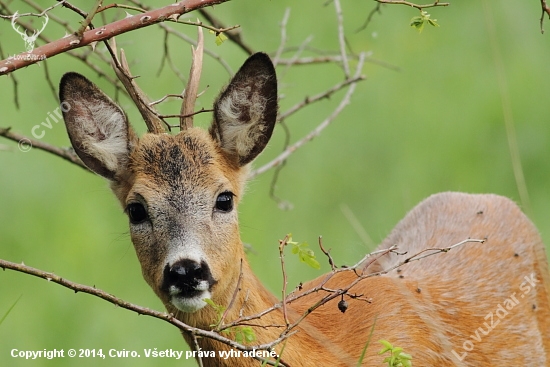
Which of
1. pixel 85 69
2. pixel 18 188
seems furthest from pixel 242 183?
pixel 85 69

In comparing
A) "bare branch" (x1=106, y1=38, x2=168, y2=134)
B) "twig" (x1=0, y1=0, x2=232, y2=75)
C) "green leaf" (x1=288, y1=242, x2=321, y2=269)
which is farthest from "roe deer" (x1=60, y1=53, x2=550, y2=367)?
"twig" (x1=0, y1=0, x2=232, y2=75)

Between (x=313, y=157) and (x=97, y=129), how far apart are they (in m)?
5.86

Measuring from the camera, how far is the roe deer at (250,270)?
16.7 ft

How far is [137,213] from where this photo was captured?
5.27 metres

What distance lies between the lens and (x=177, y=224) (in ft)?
16.6

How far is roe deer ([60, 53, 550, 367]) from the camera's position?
5.08 metres

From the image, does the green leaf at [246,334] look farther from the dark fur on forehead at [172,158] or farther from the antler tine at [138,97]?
the antler tine at [138,97]

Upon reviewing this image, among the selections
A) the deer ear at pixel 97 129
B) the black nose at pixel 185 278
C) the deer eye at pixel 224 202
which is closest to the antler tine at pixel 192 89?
the deer ear at pixel 97 129

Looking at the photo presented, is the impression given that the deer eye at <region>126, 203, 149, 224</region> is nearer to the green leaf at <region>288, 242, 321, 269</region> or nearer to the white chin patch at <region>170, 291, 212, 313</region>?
the white chin patch at <region>170, 291, 212, 313</region>

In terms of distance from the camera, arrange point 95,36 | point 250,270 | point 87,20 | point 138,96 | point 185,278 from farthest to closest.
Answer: point 250,270 < point 138,96 < point 185,278 < point 95,36 < point 87,20

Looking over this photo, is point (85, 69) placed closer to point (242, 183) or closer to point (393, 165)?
point (393, 165)

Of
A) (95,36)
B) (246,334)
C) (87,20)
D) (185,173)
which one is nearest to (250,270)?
(185,173)

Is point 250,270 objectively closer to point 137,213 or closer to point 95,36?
point 137,213

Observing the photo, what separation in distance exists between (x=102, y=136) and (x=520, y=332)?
8.83 feet
